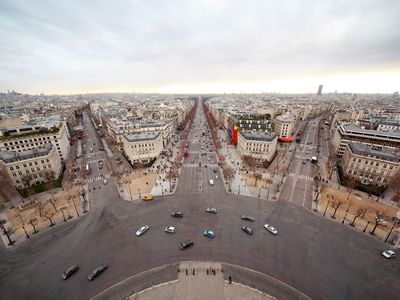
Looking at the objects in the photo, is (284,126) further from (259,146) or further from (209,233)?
(209,233)

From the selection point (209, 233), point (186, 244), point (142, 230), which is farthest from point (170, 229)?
point (209, 233)

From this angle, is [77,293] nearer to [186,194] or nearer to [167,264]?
[167,264]

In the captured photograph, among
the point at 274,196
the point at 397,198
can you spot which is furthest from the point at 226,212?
the point at 397,198

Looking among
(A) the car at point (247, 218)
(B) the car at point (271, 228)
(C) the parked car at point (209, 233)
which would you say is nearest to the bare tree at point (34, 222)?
(C) the parked car at point (209, 233)

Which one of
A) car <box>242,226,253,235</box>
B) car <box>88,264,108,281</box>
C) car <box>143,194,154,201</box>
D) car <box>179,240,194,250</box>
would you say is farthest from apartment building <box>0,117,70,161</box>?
car <box>242,226,253,235</box>

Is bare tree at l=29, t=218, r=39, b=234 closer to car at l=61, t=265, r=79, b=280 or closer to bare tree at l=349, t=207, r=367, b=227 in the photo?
car at l=61, t=265, r=79, b=280
